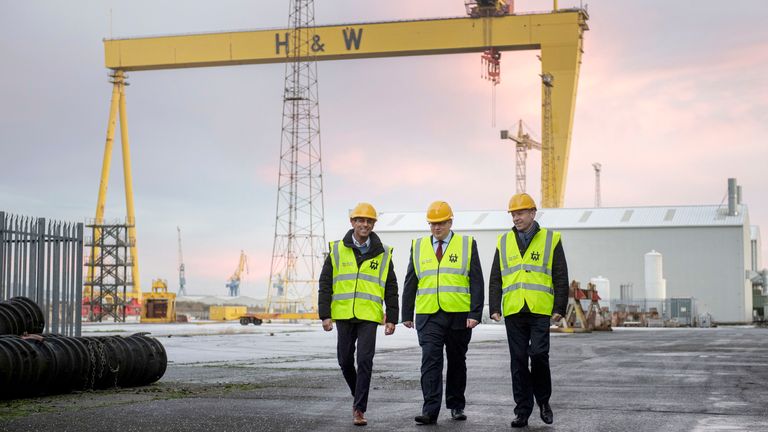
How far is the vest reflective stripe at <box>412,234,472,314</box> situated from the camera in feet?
27.6

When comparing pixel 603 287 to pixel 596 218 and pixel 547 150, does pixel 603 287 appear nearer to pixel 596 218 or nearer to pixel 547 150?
pixel 596 218

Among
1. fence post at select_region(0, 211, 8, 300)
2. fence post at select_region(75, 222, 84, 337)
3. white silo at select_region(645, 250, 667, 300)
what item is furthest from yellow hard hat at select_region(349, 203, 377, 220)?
white silo at select_region(645, 250, 667, 300)

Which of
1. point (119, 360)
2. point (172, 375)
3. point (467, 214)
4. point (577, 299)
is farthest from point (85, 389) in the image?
point (467, 214)

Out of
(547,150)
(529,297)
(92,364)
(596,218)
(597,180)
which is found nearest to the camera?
(529,297)

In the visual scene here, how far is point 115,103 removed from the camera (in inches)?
2458

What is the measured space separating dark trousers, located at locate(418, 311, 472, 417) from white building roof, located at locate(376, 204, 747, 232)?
54018 millimetres

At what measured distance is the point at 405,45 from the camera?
57.3 m

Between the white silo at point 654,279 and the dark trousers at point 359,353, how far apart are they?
51.4 metres

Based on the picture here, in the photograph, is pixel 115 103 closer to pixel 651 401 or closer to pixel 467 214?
pixel 467 214

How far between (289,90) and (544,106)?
1615 cm

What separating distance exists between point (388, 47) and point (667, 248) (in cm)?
2072

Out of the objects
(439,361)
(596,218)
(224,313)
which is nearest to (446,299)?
(439,361)

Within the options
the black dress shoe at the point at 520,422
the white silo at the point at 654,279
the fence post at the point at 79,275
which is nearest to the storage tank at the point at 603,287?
the white silo at the point at 654,279

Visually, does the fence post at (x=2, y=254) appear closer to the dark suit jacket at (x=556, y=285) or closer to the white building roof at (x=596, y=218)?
the dark suit jacket at (x=556, y=285)
